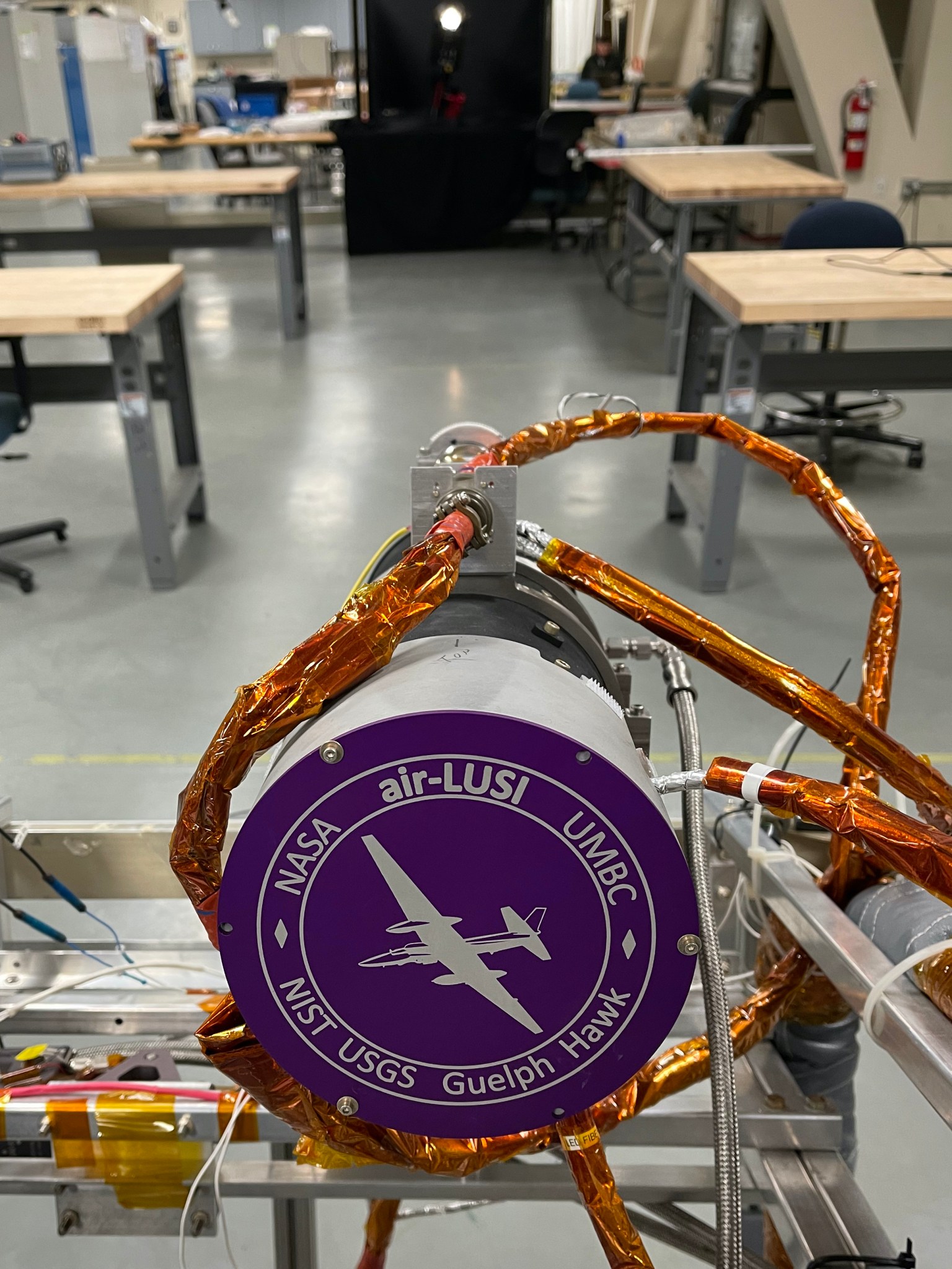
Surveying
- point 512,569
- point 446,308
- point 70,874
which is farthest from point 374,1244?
point 446,308

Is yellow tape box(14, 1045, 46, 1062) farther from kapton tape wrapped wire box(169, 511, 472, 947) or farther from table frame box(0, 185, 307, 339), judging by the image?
table frame box(0, 185, 307, 339)

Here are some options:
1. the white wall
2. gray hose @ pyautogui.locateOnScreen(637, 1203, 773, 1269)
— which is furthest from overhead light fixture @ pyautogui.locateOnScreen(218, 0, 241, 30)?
gray hose @ pyautogui.locateOnScreen(637, 1203, 773, 1269)

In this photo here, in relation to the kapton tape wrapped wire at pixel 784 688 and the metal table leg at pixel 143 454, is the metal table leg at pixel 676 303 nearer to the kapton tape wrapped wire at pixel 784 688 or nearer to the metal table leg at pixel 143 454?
the metal table leg at pixel 143 454

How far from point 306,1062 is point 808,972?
1.59ft

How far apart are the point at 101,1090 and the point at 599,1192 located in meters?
0.46

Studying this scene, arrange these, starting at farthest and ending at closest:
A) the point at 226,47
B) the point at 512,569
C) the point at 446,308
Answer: the point at 226,47 → the point at 446,308 → the point at 512,569

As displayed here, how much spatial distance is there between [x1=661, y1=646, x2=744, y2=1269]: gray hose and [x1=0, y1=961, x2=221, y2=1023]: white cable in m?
0.64

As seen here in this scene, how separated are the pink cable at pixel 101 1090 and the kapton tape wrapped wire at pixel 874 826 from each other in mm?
549

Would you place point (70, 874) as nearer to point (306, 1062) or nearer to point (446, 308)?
point (306, 1062)

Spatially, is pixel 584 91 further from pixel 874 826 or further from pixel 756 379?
pixel 874 826

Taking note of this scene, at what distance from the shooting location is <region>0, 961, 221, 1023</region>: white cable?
3.32 feet

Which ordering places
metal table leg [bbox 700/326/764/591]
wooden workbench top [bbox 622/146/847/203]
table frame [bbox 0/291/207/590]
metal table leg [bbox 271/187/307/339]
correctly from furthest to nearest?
metal table leg [bbox 271/187/307/339], wooden workbench top [bbox 622/146/847/203], table frame [bbox 0/291/207/590], metal table leg [bbox 700/326/764/591]

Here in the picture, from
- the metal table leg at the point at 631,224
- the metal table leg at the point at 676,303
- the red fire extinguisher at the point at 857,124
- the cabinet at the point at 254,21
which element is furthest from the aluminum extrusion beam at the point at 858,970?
the cabinet at the point at 254,21

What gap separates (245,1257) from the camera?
4.30 ft
